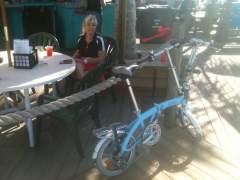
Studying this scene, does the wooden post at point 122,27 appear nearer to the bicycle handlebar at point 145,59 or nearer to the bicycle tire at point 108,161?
the bicycle handlebar at point 145,59

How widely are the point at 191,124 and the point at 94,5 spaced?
166 inches

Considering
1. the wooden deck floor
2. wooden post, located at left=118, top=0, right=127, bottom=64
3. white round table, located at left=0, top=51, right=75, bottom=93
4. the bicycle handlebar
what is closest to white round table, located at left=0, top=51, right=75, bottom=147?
white round table, located at left=0, top=51, right=75, bottom=93

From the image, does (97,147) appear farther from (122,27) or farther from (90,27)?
(122,27)

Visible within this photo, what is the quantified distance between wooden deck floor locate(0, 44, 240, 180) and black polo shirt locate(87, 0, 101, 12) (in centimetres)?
318

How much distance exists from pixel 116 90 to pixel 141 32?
89.2 inches

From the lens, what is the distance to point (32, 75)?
105 inches

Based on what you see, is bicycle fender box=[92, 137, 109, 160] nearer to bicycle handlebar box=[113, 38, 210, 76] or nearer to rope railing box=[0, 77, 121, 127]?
rope railing box=[0, 77, 121, 127]

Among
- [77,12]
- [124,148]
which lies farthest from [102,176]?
[77,12]

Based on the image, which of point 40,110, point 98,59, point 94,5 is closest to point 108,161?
point 40,110

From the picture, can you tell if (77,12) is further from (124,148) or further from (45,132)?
(124,148)

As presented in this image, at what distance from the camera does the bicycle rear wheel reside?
121 inches

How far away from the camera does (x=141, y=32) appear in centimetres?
621

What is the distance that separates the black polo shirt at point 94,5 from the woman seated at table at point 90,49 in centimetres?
315

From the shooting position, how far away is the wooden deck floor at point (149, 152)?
2.68 metres
